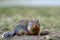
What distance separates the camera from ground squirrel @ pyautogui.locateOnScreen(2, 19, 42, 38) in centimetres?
952

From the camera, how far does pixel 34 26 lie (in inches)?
374

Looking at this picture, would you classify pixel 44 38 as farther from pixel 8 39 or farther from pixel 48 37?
pixel 8 39

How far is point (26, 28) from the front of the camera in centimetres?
971

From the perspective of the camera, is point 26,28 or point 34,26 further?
point 26,28

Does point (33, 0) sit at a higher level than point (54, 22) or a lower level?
higher

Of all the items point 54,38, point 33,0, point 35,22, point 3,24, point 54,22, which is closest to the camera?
point 54,38

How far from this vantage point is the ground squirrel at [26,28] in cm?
952

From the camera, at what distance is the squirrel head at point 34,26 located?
9.48m

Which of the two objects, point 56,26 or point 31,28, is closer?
point 31,28

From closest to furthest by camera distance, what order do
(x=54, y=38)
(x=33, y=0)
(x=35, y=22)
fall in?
(x=54, y=38) < (x=35, y=22) < (x=33, y=0)

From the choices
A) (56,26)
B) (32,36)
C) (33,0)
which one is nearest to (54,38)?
(32,36)

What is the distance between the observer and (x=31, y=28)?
957 centimetres

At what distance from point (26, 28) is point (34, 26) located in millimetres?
301

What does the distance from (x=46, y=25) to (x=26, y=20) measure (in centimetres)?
222
